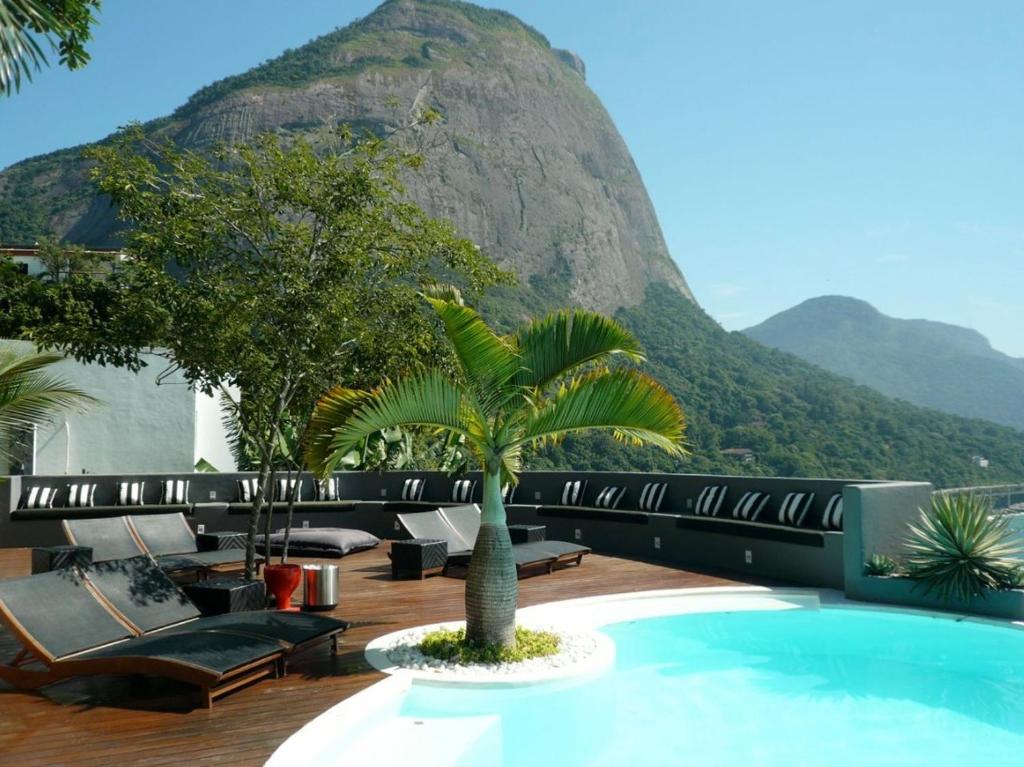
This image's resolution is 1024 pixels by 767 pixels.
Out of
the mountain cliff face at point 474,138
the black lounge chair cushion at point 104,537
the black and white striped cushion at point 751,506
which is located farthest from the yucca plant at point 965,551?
the mountain cliff face at point 474,138

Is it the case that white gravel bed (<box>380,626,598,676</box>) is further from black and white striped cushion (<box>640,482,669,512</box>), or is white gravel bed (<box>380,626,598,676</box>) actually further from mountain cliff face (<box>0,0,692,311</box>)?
mountain cliff face (<box>0,0,692,311</box>)

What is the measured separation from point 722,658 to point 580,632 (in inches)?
46.8

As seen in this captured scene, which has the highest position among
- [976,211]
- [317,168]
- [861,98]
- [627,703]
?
[861,98]

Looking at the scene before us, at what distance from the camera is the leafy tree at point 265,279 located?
7.57 meters

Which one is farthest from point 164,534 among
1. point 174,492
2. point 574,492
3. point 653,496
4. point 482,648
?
point 653,496

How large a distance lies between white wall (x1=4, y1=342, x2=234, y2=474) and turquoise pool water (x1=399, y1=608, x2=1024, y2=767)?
12.0 meters

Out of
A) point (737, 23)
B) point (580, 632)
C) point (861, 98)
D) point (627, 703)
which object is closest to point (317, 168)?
point (580, 632)

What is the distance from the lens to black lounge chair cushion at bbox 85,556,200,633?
20.1 feet

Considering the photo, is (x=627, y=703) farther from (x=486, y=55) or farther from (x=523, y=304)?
(x=486, y=55)

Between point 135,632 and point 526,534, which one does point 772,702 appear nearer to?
point 135,632

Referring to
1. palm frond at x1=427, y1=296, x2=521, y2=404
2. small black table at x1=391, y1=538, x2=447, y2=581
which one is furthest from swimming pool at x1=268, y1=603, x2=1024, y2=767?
small black table at x1=391, y1=538, x2=447, y2=581

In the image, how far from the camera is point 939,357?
312 feet

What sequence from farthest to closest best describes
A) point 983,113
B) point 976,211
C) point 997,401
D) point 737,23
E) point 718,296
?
1. point 997,401
2. point 718,296
3. point 976,211
4. point 737,23
5. point 983,113

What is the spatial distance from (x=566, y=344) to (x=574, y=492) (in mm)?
7417
